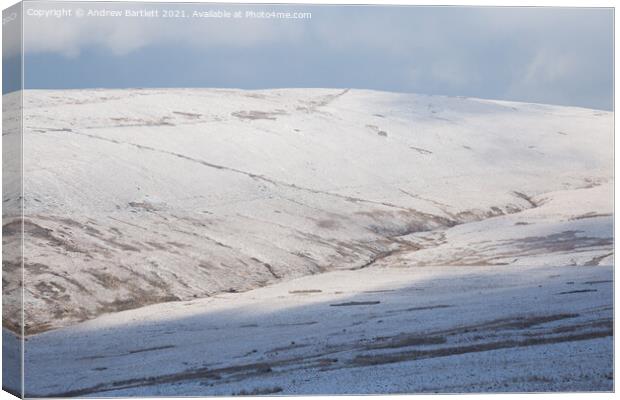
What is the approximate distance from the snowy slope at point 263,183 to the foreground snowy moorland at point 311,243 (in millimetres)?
48

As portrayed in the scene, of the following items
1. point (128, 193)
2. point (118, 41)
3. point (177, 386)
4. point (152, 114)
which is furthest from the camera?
point (152, 114)

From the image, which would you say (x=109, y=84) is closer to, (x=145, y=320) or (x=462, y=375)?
(x=145, y=320)

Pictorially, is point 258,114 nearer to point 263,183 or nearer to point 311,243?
point 263,183

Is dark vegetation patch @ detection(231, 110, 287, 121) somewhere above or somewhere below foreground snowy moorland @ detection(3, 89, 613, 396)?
above

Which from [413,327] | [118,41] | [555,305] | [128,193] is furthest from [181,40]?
[555,305]

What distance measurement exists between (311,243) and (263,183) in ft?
6.48

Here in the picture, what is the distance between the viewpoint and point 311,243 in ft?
76.7

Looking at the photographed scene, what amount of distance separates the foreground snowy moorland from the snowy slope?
48mm

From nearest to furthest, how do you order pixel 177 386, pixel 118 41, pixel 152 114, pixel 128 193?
A: pixel 177 386 → pixel 118 41 → pixel 128 193 → pixel 152 114

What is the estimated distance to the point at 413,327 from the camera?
20.9 m

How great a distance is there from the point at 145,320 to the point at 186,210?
295cm

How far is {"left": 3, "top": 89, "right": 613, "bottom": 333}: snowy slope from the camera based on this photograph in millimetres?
21562

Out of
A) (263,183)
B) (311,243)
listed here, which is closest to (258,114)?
(263,183)

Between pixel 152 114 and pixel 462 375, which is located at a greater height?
pixel 152 114
